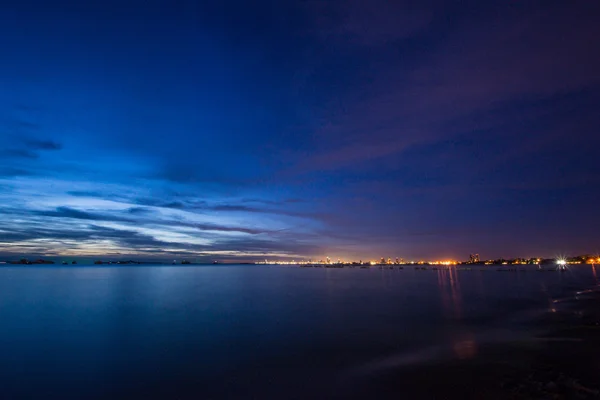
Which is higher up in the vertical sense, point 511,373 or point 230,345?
point 511,373

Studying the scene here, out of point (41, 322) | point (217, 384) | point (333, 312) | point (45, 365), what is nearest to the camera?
point (217, 384)

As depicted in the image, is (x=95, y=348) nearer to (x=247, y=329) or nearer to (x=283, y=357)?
(x=247, y=329)

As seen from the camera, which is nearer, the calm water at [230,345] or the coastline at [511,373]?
the coastline at [511,373]

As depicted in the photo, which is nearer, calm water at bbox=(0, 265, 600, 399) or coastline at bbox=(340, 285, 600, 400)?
coastline at bbox=(340, 285, 600, 400)

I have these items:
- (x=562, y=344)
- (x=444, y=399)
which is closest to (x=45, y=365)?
(x=444, y=399)

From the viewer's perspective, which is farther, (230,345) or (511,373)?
(230,345)

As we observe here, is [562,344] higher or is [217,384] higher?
[562,344]

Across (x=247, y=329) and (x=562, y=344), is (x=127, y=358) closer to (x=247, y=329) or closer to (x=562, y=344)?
(x=247, y=329)

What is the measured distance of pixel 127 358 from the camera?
2195 cm

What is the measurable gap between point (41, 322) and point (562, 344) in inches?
1743

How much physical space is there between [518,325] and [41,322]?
44626mm

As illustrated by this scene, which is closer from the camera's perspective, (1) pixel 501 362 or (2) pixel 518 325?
(1) pixel 501 362

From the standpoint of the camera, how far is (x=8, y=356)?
73.6 ft

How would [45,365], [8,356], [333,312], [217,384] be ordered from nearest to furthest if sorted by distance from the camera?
[217,384] < [45,365] < [8,356] < [333,312]
